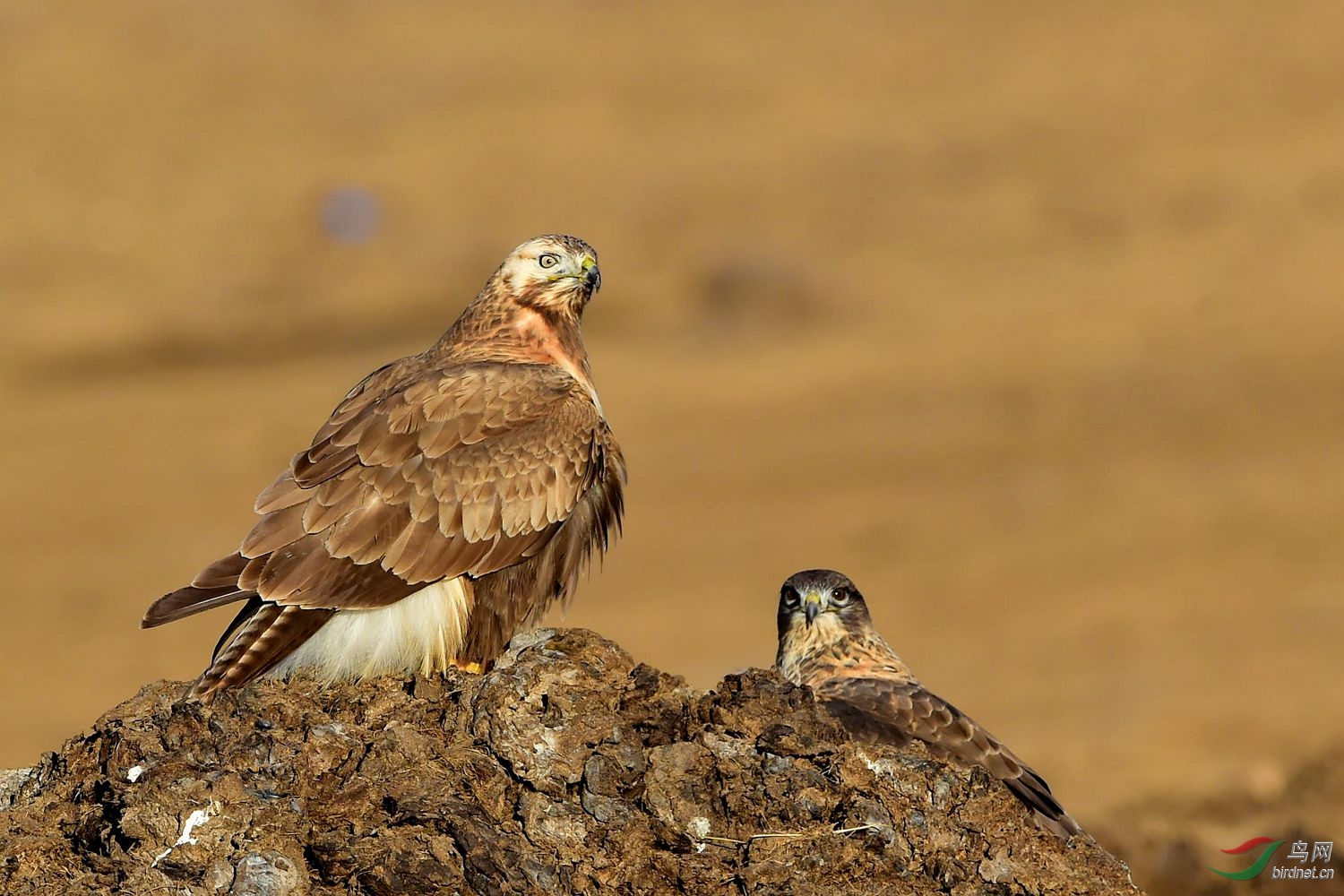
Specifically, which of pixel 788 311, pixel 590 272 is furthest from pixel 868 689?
pixel 788 311

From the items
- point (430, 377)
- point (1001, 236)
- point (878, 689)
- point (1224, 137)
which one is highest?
point (1224, 137)

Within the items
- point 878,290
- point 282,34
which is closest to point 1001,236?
point 878,290

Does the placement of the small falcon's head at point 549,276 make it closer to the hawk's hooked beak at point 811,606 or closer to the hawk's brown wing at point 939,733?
the hawk's hooked beak at point 811,606

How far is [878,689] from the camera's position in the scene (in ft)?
25.2

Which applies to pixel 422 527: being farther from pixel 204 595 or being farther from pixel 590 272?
pixel 590 272

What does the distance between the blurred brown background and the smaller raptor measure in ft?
9.14

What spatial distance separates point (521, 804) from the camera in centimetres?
609

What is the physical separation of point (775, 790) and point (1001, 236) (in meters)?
24.0

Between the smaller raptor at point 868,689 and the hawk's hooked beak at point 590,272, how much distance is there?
5.66 ft

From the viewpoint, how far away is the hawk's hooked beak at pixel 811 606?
867cm

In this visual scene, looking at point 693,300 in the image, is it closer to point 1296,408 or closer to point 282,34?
point 1296,408

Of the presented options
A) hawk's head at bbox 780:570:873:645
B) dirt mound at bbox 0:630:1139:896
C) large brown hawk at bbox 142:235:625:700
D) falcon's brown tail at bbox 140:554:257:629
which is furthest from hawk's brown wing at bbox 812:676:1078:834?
falcon's brown tail at bbox 140:554:257:629

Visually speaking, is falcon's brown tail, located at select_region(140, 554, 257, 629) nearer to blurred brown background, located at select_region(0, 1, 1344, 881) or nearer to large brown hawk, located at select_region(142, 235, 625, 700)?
large brown hawk, located at select_region(142, 235, 625, 700)

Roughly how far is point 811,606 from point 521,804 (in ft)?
9.49
